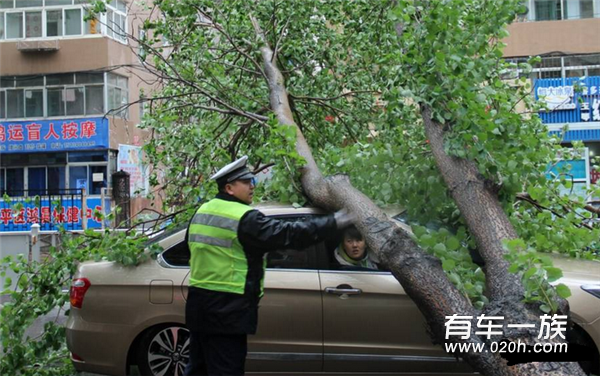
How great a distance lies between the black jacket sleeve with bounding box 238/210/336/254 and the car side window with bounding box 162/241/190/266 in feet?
5.17

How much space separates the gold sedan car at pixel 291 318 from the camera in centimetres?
529

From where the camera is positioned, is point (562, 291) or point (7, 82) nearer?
point (562, 291)

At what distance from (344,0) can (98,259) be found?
4368 millimetres

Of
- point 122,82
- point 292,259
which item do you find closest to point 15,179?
point 122,82

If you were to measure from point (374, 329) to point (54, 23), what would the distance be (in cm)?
2665

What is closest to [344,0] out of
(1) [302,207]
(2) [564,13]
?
(1) [302,207]

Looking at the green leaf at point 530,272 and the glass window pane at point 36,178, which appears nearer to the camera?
the green leaf at point 530,272

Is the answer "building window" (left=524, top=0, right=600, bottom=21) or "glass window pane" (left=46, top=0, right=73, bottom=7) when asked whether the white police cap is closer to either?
"building window" (left=524, top=0, right=600, bottom=21)

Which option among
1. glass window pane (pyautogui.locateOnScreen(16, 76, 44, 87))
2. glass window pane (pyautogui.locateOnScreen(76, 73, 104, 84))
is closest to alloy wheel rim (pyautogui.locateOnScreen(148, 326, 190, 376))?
Result: glass window pane (pyautogui.locateOnScreen(76, 73, 104, 84))

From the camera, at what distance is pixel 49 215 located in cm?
1555

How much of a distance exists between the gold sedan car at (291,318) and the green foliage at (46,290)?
0.57ft

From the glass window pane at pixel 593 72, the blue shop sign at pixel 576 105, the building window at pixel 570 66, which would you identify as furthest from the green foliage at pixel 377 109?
the glass window pane at pixel 593 72

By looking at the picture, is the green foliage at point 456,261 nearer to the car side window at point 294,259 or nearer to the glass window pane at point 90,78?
the car side window at point 294,259

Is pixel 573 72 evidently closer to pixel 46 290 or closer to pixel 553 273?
pixel 46 290
